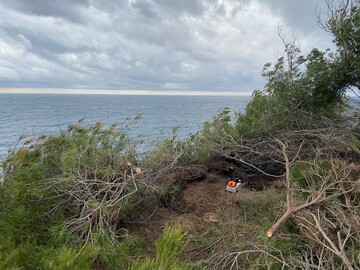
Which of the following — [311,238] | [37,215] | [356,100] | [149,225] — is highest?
[356,100]

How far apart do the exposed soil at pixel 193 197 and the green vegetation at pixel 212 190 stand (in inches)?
1.2

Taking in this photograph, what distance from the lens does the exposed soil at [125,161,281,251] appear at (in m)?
4.91

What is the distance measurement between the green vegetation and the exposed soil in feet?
0.10

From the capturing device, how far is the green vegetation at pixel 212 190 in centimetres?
326

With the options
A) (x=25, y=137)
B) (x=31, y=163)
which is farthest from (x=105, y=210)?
(x=25, y=137)

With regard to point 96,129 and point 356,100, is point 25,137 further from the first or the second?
point 356,100

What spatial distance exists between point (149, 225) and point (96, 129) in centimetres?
200

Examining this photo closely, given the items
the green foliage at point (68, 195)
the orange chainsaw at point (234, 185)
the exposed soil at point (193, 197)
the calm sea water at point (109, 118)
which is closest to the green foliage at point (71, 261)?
the green foliage at point (68, 195)

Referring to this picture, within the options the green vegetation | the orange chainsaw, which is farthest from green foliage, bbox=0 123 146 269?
the orange chainsaw

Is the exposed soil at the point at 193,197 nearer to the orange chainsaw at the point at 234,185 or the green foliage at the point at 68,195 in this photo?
the orange chainsaw at the point at 234,185

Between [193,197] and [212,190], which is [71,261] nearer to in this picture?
[193,197]

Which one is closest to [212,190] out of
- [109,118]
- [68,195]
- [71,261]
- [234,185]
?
[234,185]

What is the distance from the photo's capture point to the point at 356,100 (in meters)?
8.20

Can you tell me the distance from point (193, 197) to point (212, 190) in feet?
1.71
